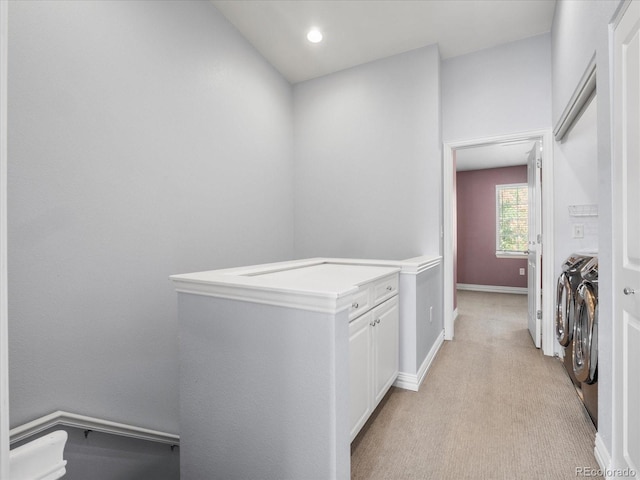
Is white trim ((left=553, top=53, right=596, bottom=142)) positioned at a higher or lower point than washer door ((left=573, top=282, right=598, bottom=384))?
higher

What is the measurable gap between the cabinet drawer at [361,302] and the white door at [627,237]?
1.05 metres

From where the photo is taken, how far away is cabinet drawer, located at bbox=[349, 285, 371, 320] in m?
1.60

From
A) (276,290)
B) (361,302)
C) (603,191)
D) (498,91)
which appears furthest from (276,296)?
(498,91)

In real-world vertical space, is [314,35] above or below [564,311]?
above

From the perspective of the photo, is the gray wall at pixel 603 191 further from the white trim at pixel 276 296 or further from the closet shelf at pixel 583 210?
the closet shelf at pixel 583 210

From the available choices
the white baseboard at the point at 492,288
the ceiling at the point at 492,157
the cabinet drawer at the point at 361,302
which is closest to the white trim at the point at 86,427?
the cabinet drawer at the point at 361,302

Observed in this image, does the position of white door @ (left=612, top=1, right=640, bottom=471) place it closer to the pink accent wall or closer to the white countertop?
the white countertop

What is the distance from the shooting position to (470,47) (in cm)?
314

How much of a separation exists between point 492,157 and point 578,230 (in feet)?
10.1

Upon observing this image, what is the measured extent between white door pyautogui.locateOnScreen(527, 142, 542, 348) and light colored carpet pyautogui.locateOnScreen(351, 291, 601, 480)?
0.34 metres

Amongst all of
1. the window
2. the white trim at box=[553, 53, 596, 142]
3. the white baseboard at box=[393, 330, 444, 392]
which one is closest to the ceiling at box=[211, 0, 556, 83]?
the white trim at box=[553, 53, 596, 142]

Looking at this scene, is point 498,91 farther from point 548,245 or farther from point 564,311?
point 564,311

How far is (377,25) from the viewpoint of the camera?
284 centimetres

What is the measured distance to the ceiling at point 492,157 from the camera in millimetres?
4938
